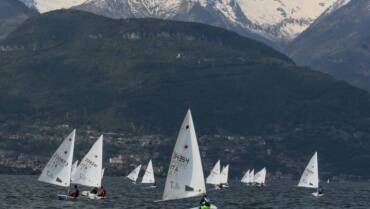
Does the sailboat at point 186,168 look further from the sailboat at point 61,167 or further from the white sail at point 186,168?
the sailboat at point 61,167

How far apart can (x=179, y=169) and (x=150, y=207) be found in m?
64.3

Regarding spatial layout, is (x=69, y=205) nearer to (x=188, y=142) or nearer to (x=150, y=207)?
(x=150, y=207)

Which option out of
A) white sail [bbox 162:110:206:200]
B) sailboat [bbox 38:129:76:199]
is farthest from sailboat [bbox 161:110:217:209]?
sailboat [bbox 38:129:76:199]

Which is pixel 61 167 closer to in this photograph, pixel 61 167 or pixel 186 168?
pixel 61 167

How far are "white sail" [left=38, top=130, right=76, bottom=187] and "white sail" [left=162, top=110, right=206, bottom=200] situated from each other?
5889cm

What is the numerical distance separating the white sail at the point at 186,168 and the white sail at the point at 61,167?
58893 millimetres

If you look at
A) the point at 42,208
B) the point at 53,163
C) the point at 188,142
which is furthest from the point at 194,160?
the point at 53,163

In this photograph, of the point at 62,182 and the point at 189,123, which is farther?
the point at 62,182

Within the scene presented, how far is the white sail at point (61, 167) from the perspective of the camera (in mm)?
194375

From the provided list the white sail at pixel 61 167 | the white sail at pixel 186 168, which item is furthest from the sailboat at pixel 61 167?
the white sail at pixel 186 168

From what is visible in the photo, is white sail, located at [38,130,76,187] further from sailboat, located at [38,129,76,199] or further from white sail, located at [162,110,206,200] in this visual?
white sail, located at [162,110,206,200]

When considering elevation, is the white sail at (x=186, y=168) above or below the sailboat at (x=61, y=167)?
below

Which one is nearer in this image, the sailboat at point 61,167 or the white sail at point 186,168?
the white sail at point 186,168

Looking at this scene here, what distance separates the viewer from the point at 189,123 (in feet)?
427
